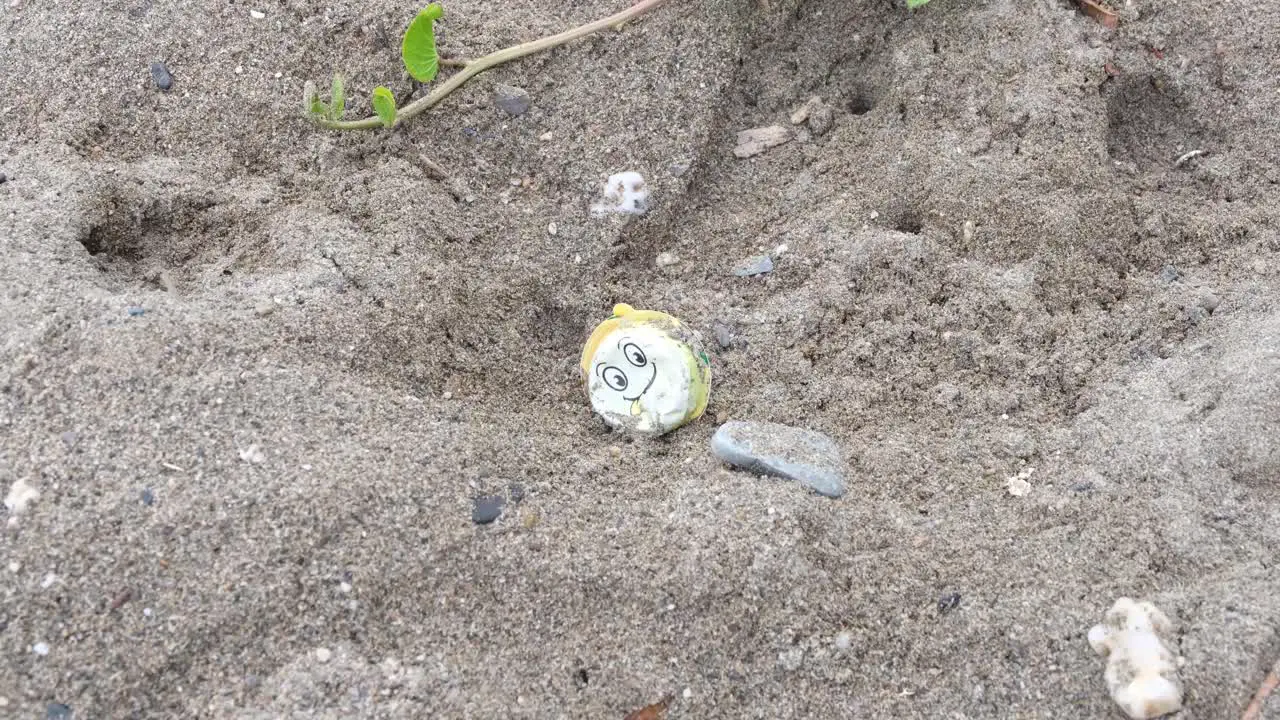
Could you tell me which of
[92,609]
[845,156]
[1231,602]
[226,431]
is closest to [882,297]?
[845,156]

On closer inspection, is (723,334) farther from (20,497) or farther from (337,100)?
(20,497)

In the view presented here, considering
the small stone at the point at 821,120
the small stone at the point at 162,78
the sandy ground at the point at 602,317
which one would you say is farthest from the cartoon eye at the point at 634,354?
the small stone at the point at 162,78

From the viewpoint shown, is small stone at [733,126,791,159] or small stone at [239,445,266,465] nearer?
small stone at [239,445,266,465]

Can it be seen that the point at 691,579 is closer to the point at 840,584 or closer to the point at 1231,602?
the point at 840,584

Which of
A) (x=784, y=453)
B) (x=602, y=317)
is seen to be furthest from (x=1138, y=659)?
(x=602, y=317)

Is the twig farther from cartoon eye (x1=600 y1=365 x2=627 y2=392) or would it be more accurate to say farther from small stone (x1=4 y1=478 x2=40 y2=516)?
small stone (x1=4 y1=478 x2=40 y2=516)

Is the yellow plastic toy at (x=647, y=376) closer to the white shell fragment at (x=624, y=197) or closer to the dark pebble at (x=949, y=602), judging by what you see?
the white shell fragment at (x=624, y=197)

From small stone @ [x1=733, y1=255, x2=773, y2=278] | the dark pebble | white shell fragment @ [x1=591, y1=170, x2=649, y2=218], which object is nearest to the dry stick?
white shell fragment @ [x1=591, y1=170, x2=649, y2=218]
